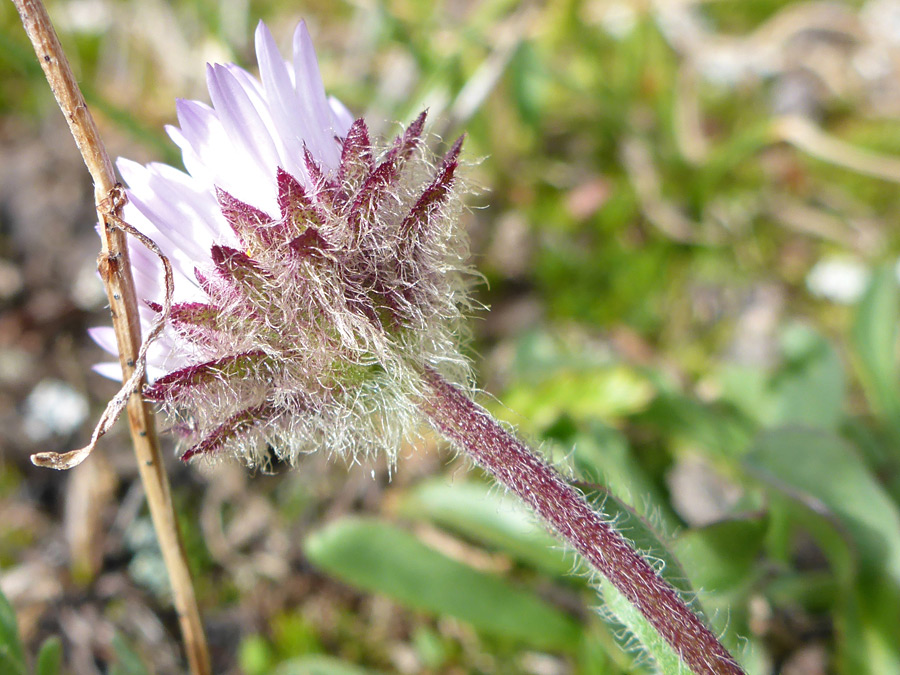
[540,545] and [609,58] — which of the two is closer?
[540,545]

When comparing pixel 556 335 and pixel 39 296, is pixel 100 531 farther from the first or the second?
pixel 556 335

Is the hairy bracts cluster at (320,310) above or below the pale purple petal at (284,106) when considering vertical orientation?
below

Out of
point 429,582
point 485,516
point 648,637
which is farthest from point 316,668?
point 648,637

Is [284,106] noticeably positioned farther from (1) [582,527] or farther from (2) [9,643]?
(2) [9,643]

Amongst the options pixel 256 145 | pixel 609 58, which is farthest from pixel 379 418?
pixel 609 58

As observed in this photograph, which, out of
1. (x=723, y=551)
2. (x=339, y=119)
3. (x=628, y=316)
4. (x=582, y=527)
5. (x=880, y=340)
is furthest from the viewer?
(x=628, y=316)

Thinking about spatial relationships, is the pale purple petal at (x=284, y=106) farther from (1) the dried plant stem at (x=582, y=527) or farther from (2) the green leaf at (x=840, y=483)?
(2) the green leaf at (x=840, y=483)

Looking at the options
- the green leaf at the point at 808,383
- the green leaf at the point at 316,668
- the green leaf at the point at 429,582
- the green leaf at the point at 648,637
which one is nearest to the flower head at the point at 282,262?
the green leaf at the point at 648,637
